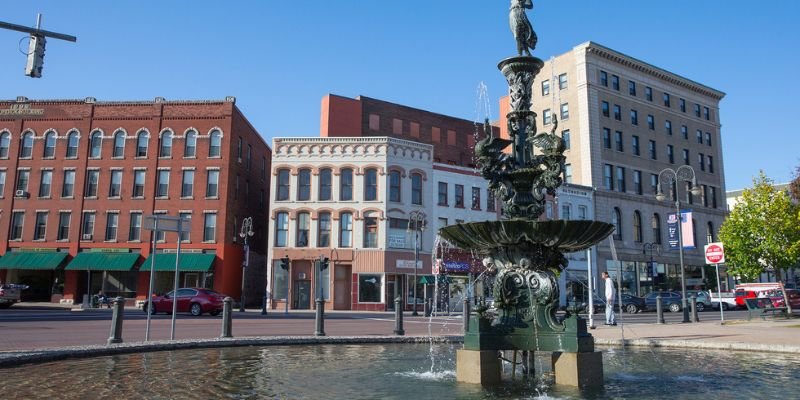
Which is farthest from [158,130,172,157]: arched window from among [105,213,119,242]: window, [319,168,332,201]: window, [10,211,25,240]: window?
[319,168,332,201]: window

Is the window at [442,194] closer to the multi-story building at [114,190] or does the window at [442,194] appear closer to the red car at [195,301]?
the multi-story building at [114,190]

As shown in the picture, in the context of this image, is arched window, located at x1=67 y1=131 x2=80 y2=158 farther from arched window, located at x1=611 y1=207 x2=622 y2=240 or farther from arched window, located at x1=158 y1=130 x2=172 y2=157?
arched window, located at x1=611 y1=207 x2=622 y2=240

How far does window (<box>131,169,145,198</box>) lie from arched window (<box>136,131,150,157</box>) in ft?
4.13

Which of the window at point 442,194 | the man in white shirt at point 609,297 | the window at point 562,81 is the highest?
the window at point 562,81

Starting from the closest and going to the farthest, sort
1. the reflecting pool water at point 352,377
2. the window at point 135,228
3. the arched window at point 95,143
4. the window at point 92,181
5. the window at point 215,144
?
the reflecting pool water at point 352,377
the window at point 135,228
the window at point 215,144
the window at point 92,181
the arched window at point 95,143

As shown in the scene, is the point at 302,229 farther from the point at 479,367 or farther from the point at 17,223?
the point at 479,367

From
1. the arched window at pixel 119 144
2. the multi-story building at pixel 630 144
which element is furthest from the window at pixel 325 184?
the multi-story building at pixel 630 144

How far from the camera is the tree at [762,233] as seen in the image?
30.4 m

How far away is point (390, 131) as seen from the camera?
5278 cm

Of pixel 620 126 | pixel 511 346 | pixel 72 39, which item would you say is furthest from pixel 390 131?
pixel 511 346

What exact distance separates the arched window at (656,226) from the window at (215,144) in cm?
3975

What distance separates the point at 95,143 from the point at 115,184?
3486 mm

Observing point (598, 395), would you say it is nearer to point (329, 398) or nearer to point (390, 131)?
point (329, 398)

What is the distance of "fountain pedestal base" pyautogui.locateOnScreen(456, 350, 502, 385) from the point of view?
773 centimetres
